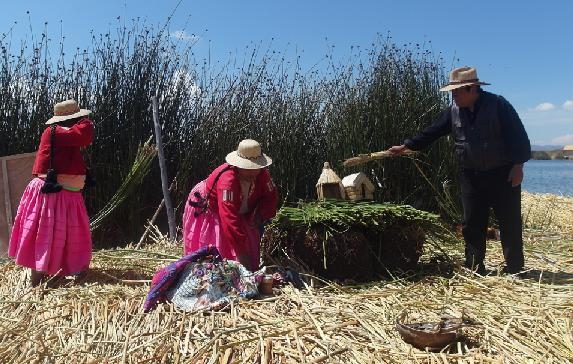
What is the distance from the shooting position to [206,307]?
316 cm

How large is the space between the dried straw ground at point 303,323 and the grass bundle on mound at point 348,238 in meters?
0.21

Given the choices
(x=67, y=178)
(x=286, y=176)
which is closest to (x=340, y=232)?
(x=67, y=178)

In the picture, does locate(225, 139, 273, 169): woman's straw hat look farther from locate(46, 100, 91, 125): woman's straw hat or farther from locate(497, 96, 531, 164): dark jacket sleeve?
locate(497, 96, 531, 164): dark jacket sleeve

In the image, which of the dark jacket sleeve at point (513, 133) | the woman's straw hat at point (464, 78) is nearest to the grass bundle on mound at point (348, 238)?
the dark jacket sleeve at point (513, 133)

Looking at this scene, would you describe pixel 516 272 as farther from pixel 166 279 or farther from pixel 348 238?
pixel 166 279

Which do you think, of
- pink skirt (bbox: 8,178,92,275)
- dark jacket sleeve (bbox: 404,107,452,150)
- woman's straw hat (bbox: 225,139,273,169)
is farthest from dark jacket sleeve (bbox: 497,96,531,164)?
pink skirt (bbox: 8,178,92,275)

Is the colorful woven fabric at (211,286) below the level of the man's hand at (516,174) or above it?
below

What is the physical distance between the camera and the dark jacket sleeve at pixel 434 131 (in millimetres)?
4082

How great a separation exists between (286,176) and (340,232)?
2719 mm

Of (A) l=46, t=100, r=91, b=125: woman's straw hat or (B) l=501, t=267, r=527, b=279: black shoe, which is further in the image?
(A) l=46, t=100, r=91, b=125: woman's straw hat

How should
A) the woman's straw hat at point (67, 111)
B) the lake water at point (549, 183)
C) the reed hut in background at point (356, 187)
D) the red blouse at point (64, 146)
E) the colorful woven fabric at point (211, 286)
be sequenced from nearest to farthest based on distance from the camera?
the colorful woven fabric at point (211, 286) < the red blouse at point (64, 146) < the woman's straw hat at point (67, 111) < the reed hut in background at point (356, 187) < the lake water at point (549, 183)

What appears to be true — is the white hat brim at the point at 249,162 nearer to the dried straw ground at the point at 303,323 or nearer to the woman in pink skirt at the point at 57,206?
the dried straw ground at the point at 303,323

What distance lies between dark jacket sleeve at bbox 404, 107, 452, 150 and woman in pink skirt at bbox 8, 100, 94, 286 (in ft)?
7.55

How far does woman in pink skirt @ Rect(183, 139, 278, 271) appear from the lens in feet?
11.9
